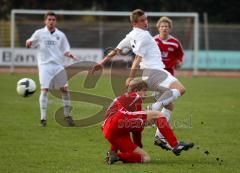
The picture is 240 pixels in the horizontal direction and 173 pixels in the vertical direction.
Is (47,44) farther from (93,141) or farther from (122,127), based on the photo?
(122,127)

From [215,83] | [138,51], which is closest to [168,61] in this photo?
[138,51]

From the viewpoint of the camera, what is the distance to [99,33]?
34.0 meters

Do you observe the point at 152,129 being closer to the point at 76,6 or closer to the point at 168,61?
the point at 168,61

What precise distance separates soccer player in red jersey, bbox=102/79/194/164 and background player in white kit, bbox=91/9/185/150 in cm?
57

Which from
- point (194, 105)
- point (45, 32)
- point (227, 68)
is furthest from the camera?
point (227, 68)

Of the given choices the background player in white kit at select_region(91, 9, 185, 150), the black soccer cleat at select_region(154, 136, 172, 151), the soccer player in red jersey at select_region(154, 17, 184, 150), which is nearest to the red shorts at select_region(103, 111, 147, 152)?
the background player in white kit at select_region(91, 9, 185, 150)

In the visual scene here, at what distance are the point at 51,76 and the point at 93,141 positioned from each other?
285 centimetres

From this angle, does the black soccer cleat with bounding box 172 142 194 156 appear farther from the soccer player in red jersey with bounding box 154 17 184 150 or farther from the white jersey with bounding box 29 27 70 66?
the white jersey with bounding box 29 27 70 66

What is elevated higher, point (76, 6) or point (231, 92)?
point (76, 6)

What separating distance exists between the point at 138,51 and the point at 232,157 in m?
2.18

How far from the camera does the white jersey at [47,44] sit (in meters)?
13.8

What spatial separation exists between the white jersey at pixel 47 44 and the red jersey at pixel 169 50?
242cm

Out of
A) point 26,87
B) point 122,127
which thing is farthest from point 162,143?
point 26,87

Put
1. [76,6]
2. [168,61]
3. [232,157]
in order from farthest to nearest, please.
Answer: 1. [76,6]
2. [168,61]
3. [232,157]
